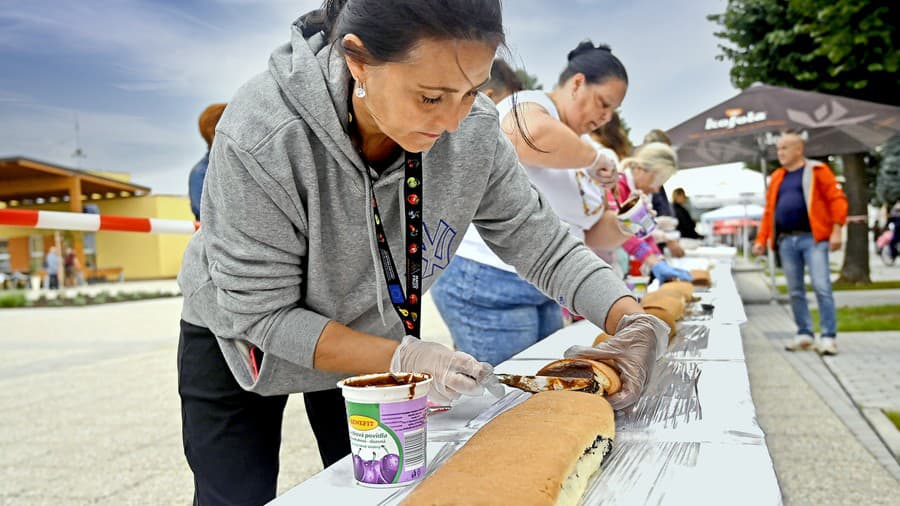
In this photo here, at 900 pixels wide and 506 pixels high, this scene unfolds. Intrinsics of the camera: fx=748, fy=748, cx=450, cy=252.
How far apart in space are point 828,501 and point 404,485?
2480mm

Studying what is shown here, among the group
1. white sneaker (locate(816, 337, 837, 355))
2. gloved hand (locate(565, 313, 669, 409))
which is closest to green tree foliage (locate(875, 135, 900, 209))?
white sneaker (locate(816, 337, 837, 355))

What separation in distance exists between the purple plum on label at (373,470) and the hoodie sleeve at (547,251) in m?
0.82

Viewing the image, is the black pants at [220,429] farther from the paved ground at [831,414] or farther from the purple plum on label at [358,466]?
the paved ground at [831,414]

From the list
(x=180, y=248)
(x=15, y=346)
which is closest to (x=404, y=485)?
(x=15, y=346)

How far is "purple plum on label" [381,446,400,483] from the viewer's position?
3.90 ft

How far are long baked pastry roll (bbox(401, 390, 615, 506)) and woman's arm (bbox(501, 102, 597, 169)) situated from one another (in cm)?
134

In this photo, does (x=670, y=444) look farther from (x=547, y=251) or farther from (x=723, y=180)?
(x=723, y=180)

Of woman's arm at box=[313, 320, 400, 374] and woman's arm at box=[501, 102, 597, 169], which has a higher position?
woman's arm at box=[501, 102, 597, 169]

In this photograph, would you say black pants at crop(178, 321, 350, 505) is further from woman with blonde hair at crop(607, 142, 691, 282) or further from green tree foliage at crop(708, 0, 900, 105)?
green tree foliage at crop(708, 0, 900, 105)

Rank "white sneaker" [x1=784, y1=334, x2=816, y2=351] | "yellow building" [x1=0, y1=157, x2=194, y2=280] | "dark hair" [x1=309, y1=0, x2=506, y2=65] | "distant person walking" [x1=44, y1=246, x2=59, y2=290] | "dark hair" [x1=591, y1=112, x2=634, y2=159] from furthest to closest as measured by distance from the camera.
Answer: "yellow building" [x1=0, y1=157, x2=194, y2=280] → "distant person walking" [x1=44, y1=246, x2=59, y2=290] → "white sneaker" [x1=784, y1=334, x2=816, y2=351] → "dark hair" [x1=591, y1=112, x2=634, y2=159] → "dark hair" [x1=309, y1=0, x2=506, y2=65]

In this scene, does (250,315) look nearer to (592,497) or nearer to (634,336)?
(592,497)

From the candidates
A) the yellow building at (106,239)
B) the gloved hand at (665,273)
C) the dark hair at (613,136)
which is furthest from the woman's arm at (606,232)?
the yellow building at (106,239)

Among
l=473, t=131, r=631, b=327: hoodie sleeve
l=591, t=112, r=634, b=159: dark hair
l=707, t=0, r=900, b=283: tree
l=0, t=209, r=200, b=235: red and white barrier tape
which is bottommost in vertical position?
l=473, t=131, r=631, b=327: hoodie sleeve

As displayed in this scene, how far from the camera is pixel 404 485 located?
120cm
